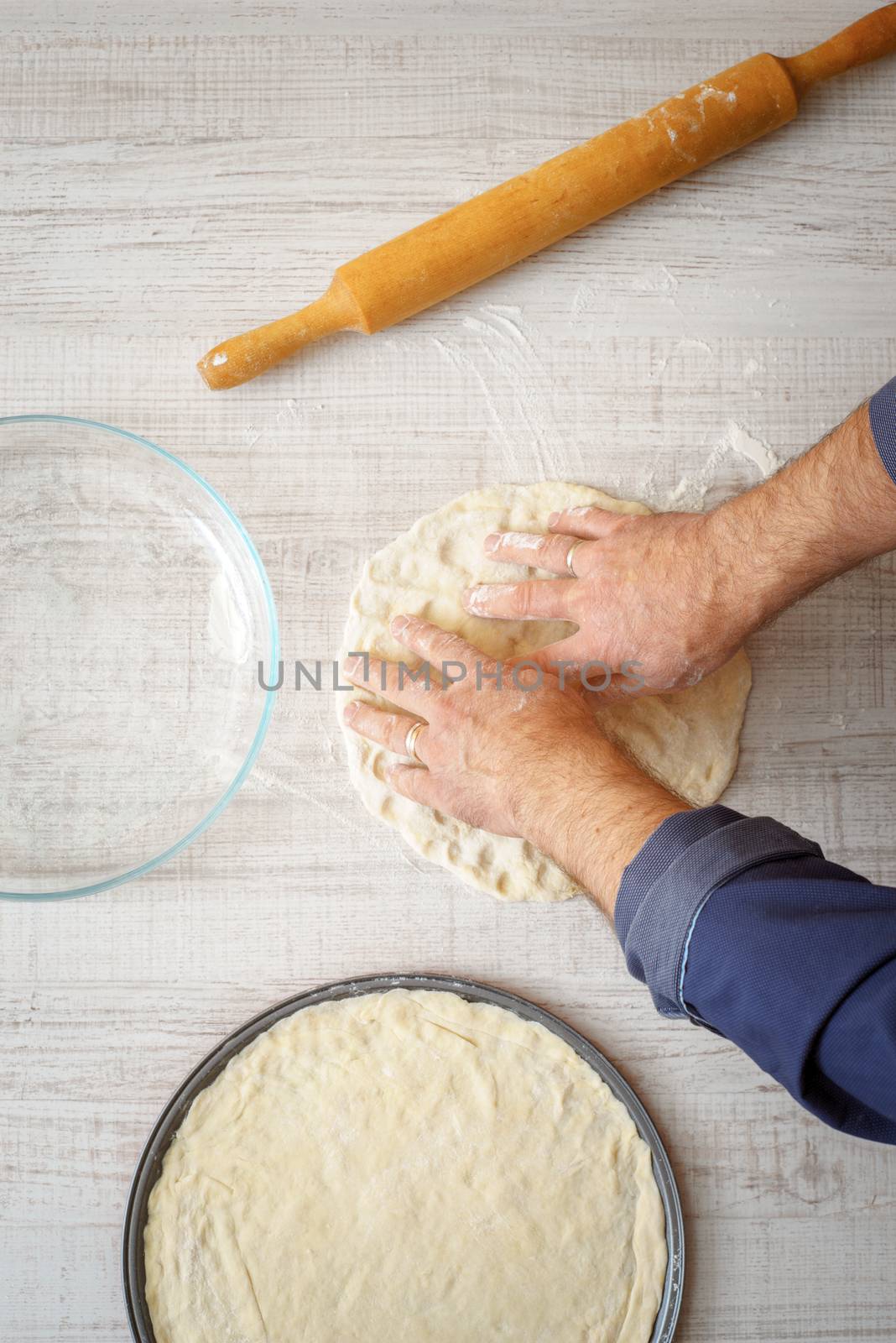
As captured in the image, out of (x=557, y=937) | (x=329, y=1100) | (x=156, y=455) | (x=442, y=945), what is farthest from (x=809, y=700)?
(x=156, y=455)

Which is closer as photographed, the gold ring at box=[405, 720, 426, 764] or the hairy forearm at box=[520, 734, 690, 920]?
the hairy forearm at box=[520, 734, 690, 920]

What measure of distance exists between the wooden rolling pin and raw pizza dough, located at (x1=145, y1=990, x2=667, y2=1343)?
0.84 metres

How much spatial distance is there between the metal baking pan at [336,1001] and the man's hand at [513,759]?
253 millimetres

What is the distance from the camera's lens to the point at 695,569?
1.05 m

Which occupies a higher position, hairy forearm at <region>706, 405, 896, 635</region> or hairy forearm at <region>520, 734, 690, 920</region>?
hairy forearm at <region>706, 405, 896, 635</region>

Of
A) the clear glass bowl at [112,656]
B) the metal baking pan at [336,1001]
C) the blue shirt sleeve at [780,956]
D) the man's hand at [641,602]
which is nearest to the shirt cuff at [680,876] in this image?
the blue shirt sleeve at [780,956]

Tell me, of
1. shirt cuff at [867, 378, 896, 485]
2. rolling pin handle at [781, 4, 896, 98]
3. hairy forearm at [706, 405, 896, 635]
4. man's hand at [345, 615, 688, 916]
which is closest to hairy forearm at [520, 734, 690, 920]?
man's hand at [345, 615, 688, 916]

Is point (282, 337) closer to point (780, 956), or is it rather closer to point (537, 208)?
point (537, 208)

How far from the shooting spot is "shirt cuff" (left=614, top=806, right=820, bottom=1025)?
0.76 m

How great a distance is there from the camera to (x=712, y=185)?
4.06 ft

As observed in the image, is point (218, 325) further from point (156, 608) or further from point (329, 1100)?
point (329, 1100)

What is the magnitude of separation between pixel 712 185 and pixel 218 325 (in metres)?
0.67

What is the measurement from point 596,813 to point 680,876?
0.16m

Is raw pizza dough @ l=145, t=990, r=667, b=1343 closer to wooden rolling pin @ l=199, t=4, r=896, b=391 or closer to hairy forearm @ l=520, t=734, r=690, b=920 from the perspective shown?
hairy forearm @ l=520, t=734, r=690, b=920
